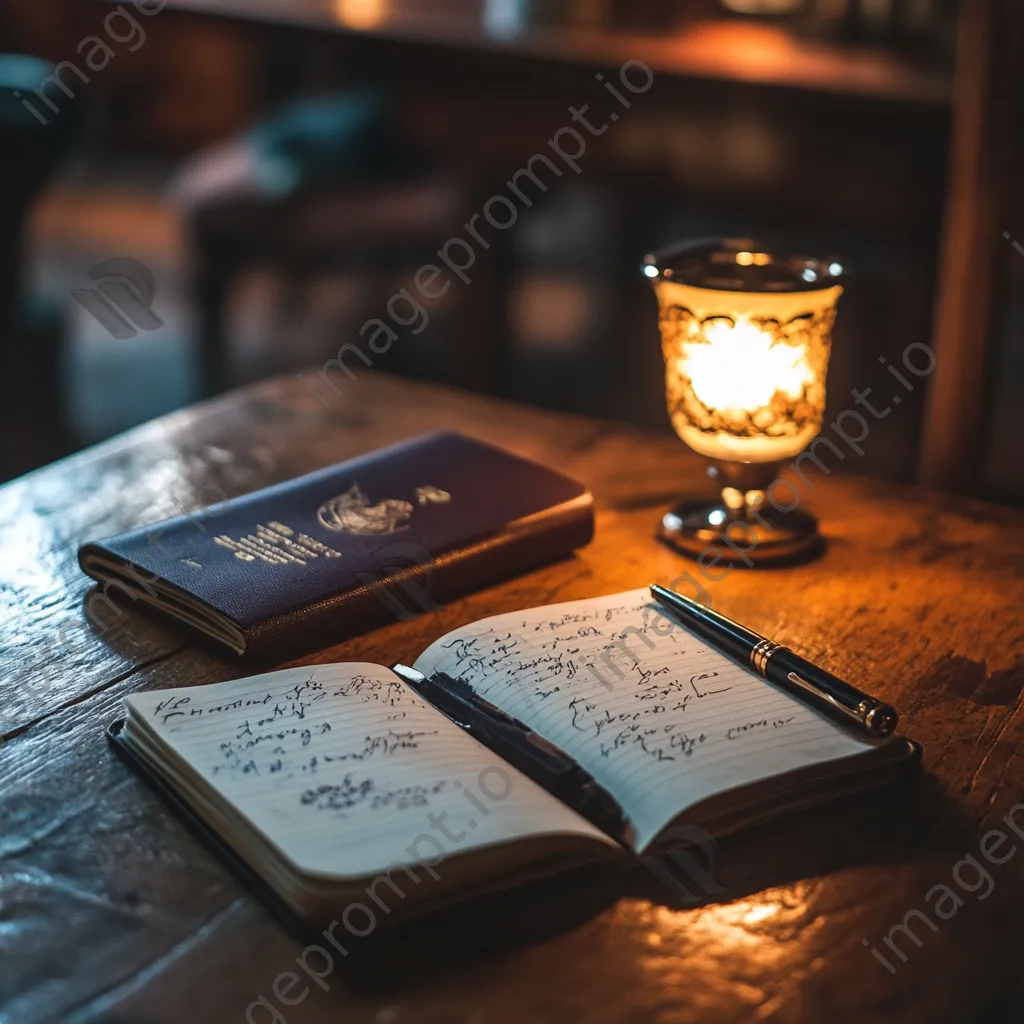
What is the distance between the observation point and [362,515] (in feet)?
3.10

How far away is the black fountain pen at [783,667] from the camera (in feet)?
2.33

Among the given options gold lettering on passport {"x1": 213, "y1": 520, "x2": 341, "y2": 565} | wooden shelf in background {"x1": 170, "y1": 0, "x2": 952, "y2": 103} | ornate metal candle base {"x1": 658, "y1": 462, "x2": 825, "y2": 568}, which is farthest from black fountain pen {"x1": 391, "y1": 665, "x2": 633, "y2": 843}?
wooden shelf in background {"x1": 170, "y1": 0, "x2": 952, "y2": 103}

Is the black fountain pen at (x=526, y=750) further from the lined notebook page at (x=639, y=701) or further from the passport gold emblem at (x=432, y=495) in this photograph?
the passport gold emblem at (x=432, y=495)

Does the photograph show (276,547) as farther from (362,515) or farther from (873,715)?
(873,715)

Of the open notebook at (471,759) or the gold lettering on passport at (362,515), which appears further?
the gold lettering on passport at (362,515)

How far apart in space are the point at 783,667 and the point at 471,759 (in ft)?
0.66

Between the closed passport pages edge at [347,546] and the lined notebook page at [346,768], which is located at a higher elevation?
the closed passport pages edge at [347,546]

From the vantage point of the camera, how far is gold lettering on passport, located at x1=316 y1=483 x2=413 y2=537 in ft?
3.04

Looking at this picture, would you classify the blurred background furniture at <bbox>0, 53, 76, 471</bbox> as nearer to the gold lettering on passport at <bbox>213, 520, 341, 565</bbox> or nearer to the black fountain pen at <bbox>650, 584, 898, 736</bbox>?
the gold lettering on passport at <bbox>213, 520, 341, 565</bbox>

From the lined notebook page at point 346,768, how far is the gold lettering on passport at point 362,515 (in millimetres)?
169

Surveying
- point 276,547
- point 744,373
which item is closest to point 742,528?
point 744,373

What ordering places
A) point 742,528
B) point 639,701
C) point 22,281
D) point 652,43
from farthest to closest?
point 22,281 → point 652,43 → point 742,528 → point 639,701

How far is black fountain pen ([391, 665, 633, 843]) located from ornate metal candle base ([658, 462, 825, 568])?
29cm

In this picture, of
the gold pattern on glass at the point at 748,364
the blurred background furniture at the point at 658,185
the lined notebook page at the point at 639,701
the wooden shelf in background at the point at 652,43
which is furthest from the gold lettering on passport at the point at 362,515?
the wooden shelf in background at the point at 652,43
